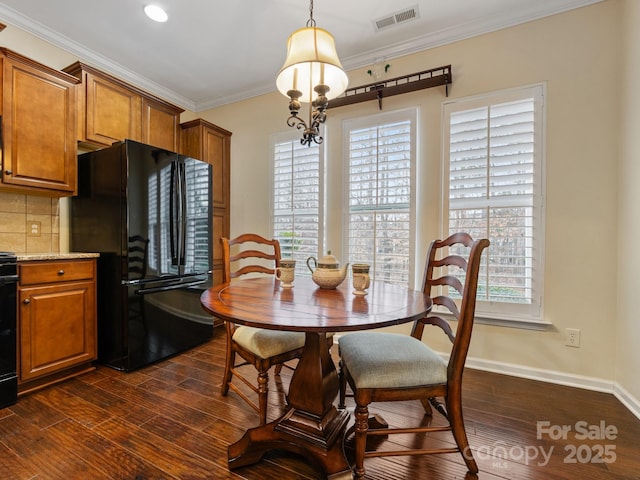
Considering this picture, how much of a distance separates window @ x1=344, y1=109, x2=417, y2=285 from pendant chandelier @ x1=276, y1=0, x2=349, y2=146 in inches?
41.6

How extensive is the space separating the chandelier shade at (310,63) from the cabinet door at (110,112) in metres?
1.91

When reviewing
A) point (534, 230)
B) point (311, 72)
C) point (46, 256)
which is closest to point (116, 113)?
point (46, 256)

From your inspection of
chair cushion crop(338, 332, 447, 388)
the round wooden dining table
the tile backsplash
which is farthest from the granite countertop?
chair cushion crop(338, 332, 447, 388)

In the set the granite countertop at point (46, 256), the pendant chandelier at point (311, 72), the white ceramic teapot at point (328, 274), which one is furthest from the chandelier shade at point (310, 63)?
the granite countertop at point (46, 256)

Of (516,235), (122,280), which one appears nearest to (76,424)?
(122,280)

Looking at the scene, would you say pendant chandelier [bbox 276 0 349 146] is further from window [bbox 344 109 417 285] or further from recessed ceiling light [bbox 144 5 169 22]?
recessed ceiling light [bbox 144 5 169 22]

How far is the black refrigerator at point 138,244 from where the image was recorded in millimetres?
2309

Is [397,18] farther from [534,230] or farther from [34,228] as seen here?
[34,228]

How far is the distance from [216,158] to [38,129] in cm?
154

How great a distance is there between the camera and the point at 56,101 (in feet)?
7.45

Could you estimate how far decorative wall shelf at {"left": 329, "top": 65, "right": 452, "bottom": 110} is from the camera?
2461 mm

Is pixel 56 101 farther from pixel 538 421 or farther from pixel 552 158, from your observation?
pixel 538 421

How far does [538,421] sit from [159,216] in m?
2.95

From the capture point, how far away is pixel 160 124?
3168 mm
